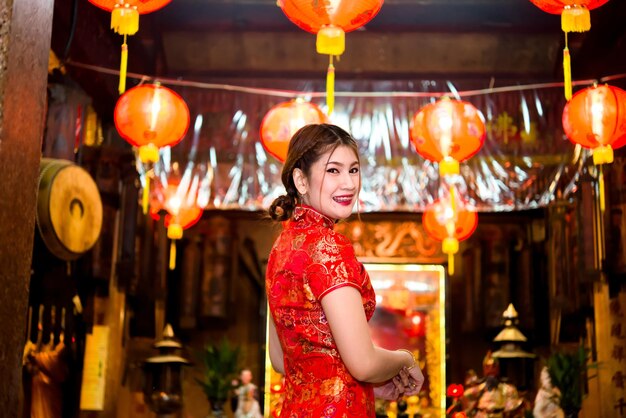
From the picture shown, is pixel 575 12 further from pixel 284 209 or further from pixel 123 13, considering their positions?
pixel 284 209

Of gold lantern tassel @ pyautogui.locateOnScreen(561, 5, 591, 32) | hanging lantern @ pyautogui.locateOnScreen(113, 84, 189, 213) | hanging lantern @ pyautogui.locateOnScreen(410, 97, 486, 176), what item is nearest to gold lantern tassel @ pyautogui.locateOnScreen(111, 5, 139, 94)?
hanging lantern @ pyautogui.locateOnScreen(113, 84, 189, 213)

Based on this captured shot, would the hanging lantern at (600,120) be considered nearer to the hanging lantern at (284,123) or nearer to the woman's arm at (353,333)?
the hanging lantern at (284,123)

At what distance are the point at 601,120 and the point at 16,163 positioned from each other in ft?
14.4

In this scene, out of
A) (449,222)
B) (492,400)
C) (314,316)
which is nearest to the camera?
(314,316)

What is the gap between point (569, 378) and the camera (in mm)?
6293

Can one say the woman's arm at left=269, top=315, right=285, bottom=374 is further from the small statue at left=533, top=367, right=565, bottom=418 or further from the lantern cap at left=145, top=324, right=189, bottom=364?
the lantern cap at left=145, top=324, right=189, bottom=364

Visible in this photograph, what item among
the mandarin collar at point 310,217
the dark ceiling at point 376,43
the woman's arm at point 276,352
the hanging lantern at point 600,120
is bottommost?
the woman's arm at point 276,352

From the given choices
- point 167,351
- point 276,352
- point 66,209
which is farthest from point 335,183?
point 167,351

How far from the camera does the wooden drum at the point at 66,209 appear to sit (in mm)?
5348

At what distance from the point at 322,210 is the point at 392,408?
17.0ft

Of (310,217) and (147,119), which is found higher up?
(147,119)

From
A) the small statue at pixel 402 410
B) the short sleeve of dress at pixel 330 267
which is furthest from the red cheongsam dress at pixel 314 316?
the small statue at pixel 402 410

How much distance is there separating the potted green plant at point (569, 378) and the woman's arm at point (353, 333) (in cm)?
457

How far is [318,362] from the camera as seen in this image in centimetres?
215
